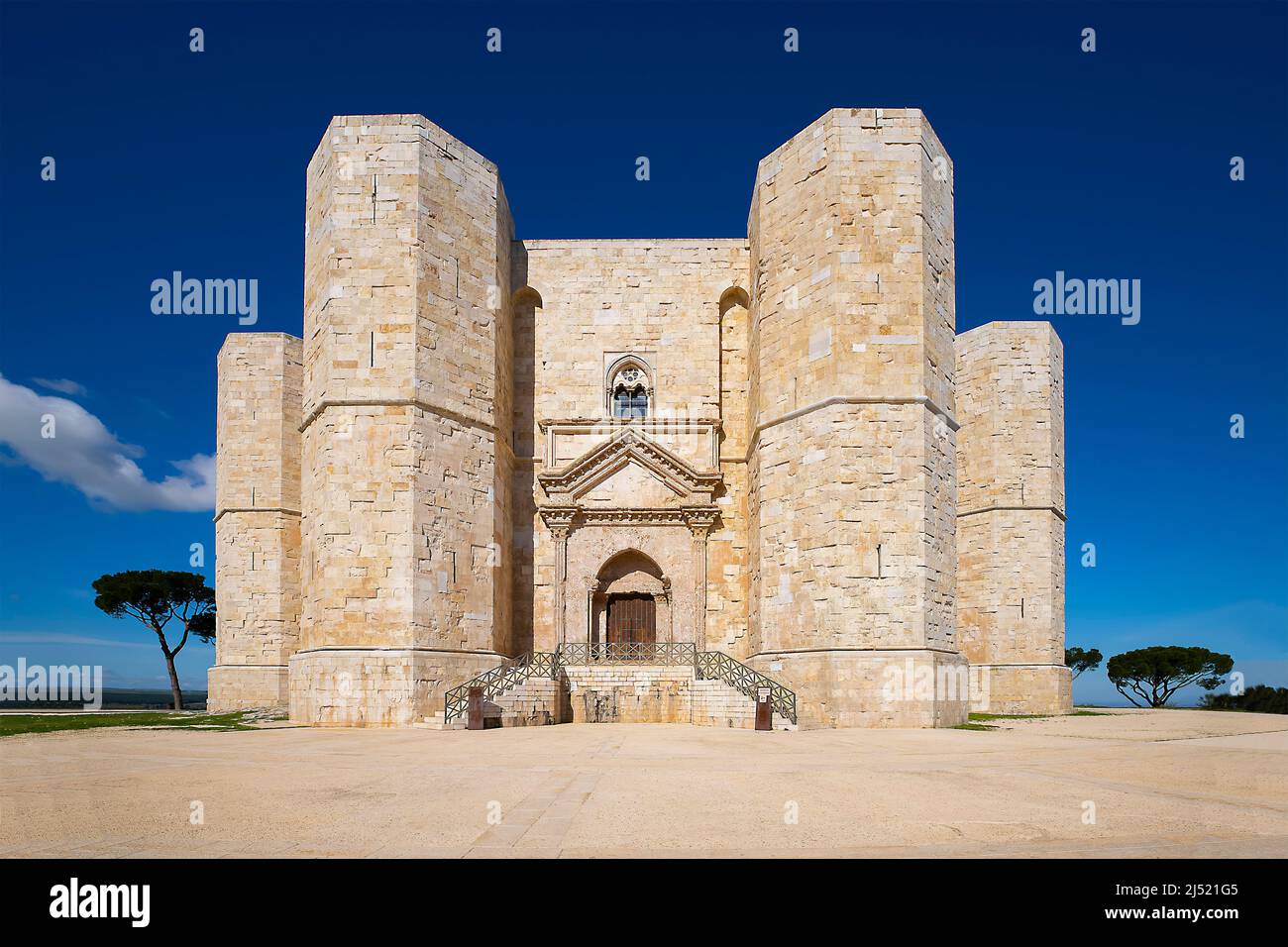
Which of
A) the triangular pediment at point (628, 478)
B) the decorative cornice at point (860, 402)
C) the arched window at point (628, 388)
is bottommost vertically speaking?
the triangular pediment at point (628, 478)

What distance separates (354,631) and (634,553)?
776 cm

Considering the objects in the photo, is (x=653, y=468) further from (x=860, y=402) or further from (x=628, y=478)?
(x=860, y=402)

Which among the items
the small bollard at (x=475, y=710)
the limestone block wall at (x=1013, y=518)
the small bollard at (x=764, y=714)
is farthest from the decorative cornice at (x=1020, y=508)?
the small bollard at (x=475, y=710)

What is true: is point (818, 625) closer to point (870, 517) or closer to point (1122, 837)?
point (870, 517)

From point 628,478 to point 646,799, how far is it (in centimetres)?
1740

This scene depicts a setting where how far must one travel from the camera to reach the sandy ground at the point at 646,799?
5.56 metres

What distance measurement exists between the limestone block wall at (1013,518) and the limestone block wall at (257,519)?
19.5 meters

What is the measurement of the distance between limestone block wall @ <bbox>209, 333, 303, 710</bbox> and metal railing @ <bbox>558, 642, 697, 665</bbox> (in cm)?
912

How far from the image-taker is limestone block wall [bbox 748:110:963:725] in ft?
61.5

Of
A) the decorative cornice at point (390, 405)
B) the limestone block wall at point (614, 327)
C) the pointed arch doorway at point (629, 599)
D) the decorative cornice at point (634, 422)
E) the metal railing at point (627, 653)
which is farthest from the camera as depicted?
the limestone block wall at point (614, 327)

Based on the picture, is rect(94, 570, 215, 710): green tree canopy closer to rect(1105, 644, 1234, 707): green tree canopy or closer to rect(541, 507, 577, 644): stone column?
rect(541, 507, 577, 644): stone column

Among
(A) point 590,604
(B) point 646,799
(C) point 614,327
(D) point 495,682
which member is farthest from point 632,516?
(B) point 646,799

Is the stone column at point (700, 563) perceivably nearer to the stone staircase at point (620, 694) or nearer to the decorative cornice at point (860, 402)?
the stone staircase at point (620, 694)
